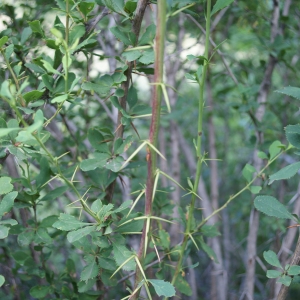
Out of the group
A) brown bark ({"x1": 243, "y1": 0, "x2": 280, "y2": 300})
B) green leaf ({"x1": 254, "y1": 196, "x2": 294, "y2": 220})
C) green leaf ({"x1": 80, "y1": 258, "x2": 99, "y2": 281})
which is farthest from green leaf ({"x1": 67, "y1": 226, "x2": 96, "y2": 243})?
brown bark ({"x1": 243, "y1": 0, "x2": 280, "y2": 300})

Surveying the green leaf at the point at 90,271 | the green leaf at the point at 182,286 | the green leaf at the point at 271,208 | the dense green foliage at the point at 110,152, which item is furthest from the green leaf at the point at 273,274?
the green leaf at the point at 90,271

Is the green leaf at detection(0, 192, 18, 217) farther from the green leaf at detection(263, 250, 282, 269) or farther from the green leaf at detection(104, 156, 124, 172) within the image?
the green leaf at detection(263, 250, 282, 269)

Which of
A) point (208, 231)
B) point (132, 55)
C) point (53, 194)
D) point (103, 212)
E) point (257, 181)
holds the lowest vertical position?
A: point (257, 181)

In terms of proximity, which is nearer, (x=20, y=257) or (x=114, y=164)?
(x=114, y=164)

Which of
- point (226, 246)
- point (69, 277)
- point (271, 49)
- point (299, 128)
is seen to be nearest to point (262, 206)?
point (299, 128)

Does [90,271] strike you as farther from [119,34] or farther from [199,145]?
[119,34]

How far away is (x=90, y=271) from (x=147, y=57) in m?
0.42

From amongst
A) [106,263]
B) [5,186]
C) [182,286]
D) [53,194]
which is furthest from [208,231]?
[5,186]

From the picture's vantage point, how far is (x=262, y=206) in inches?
31.9

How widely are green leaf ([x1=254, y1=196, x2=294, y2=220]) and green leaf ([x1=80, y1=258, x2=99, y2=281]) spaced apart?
34 centimetres

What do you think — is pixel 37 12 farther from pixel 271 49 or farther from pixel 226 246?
pixel 226 246

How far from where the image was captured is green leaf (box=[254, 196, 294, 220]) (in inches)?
31.6

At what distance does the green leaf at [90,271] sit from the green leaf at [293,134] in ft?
1.46

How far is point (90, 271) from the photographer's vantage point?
2.58ft
